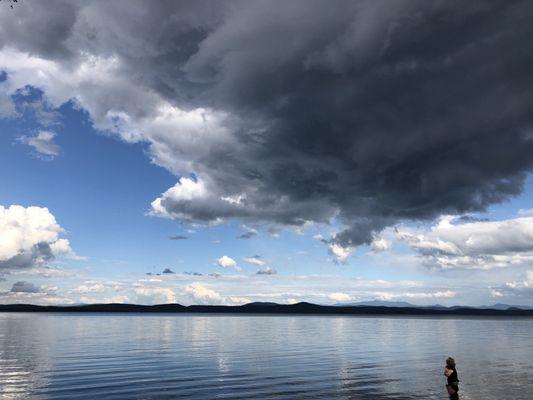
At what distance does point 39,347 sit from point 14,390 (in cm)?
4599

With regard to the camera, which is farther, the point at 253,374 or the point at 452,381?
the point at 253,374

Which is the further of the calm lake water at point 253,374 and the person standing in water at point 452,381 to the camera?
the person standing in water at point 452,381

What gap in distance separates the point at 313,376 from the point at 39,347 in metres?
56.3

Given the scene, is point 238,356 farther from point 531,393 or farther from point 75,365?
point 531,393

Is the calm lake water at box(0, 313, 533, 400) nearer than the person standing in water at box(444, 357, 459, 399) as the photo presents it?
Yes

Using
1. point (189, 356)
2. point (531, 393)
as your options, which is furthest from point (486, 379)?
point (189, 356)

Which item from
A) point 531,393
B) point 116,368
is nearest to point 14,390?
point 116,368

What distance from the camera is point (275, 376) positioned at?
4750 cm

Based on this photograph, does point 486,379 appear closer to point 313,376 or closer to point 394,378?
point 394,378

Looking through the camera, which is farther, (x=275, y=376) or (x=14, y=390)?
(x=275, y=376)

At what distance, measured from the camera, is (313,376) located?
156 feet

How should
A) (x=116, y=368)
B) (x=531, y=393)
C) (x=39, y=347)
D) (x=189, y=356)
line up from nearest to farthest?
(x=531, y=393), (x=116, y=368), (x=189, y=356), (x=39, y=347)

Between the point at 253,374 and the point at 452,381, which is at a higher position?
the point at 452,381

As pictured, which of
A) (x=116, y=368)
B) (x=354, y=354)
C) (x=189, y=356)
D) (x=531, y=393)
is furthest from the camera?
(x=354, y=354)
